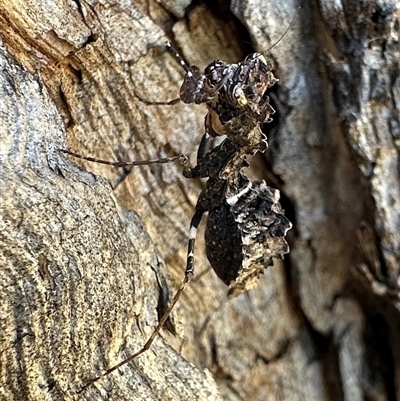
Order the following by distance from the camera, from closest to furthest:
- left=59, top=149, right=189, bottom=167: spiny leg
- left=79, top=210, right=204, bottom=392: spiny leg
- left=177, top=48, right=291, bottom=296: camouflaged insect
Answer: left=79, top=210, right=204, bottom=392: spiny leg → left=59, top=149, right=189, bottom=167: spiny leg → left=177, top=48, right=291, bottom=296: camouflaged insect

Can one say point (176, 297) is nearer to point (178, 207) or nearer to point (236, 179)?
point (178, 207)

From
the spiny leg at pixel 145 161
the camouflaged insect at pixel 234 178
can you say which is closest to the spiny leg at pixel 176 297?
the camouflaged insect at pixel 234 178

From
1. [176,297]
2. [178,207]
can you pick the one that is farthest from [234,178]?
[176,297]

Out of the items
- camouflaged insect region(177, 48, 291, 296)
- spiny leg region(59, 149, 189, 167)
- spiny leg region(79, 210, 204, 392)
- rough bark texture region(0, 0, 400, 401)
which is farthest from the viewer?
camouflaged insect region(177, 48, 291, 296)

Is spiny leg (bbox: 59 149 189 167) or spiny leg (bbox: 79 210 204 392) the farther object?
spiny leg (bbox: 59 149 189 167)

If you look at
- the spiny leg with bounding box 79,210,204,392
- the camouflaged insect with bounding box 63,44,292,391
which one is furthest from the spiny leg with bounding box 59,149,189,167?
the spiny leg with bounding box 79,210,204,392

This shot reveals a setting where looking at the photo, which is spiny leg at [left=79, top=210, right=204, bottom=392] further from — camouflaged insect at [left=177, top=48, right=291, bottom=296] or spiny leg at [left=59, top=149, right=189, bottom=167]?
spiny leg at [left=59, top=149, right=189, bottom=167]

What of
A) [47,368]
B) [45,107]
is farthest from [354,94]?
[47,368]

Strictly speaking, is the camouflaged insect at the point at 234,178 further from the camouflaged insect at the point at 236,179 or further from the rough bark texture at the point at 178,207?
the rough bark texture at the point at 178,207

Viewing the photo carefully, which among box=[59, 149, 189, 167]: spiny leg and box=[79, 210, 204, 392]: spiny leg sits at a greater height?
box=[59, 149, 189, 167]: spiny leg
